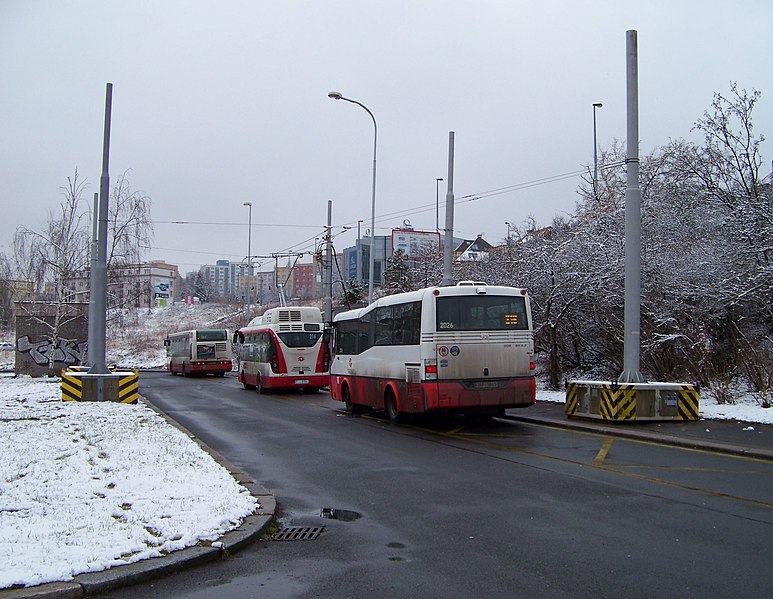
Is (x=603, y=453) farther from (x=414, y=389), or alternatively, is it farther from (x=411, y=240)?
(x=411, y=240)

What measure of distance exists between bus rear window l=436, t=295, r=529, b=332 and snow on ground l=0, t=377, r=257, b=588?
579cm

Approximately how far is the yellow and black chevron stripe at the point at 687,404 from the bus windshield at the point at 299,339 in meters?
17.5

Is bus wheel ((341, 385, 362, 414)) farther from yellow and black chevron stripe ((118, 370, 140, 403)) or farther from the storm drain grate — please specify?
the storm drain grate

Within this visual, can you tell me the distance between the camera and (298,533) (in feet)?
23.7

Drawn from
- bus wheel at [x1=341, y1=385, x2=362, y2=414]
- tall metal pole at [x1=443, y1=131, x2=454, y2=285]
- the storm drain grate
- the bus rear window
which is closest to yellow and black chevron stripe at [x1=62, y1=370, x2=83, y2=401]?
bus wheel at [x1=341, y1=385, x2=362, y2=414]

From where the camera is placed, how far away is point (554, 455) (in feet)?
39.2

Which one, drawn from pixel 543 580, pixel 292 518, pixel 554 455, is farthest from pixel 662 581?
pixel 554 455

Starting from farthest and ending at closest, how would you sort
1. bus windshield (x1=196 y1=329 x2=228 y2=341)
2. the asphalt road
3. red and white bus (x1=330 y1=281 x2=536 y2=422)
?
bus windshield (x1=196 y1=329 x2=228 y2=341), red and white bus (x1=330 y1=281 x2=536 y2=422), the asphalt road

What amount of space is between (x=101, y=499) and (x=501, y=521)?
4066mm

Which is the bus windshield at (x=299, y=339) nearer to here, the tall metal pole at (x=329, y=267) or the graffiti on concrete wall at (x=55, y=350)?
the tall metal pole at (x=329, y=267)

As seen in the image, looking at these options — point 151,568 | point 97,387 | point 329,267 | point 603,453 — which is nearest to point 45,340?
point 329,267

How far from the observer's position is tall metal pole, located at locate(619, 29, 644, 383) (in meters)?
15.8

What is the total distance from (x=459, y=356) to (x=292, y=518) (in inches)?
323

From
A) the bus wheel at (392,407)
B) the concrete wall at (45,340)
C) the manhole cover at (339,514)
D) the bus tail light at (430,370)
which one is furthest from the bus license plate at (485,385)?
the concrete wall at (45,340)
